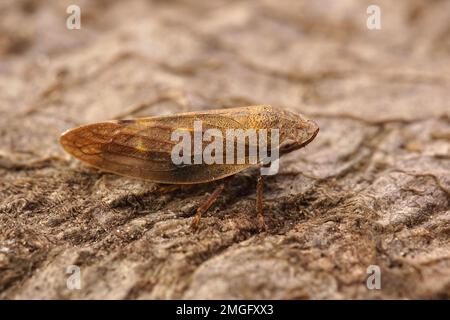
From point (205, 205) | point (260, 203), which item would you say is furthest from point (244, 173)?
point (205, 205)

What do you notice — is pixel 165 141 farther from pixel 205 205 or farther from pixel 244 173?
pixel 244 173

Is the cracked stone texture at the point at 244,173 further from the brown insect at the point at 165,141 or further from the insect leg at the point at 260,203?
the brown insect at the point at 165,141

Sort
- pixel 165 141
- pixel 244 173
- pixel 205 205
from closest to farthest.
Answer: pixel 205 205 → pixel 165 141 → pixel 244 173

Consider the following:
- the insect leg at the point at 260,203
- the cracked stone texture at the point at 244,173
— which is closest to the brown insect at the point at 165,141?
the insect leg at the point at 260,203

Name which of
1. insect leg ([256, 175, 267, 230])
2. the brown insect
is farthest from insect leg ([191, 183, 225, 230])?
insect leg ([256, 175, 267, 230])

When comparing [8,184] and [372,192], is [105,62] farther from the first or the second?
[372,192]

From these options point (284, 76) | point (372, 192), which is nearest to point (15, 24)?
point (284, 76)
